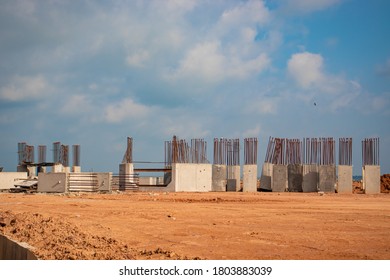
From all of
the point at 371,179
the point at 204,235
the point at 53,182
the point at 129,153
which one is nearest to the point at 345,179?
the point at 371,179

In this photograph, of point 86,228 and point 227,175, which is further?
point 227,175

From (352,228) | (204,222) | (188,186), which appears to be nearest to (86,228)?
(204,222)

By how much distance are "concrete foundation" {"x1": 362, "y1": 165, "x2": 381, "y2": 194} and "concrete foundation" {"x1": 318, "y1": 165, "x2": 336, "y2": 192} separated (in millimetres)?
1704

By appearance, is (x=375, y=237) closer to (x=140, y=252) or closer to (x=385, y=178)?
A: (x=140, y=252)

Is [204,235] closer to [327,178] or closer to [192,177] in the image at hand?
[327,178]

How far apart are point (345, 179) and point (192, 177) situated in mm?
8962

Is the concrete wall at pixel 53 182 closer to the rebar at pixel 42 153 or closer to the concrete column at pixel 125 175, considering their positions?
the concrete column at pixel 125 175

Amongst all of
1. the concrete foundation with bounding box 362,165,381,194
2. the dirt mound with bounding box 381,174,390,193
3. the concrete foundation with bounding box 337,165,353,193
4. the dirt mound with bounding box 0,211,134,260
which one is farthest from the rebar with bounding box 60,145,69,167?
the dirt mound with bounding box 0,211,134,260

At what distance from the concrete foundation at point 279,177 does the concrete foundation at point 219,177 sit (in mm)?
3402

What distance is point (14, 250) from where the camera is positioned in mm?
8062

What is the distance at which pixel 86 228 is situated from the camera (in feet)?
33.3

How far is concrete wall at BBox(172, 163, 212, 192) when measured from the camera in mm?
29859

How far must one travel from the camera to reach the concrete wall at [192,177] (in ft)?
98.0

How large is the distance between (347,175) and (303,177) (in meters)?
2.50
